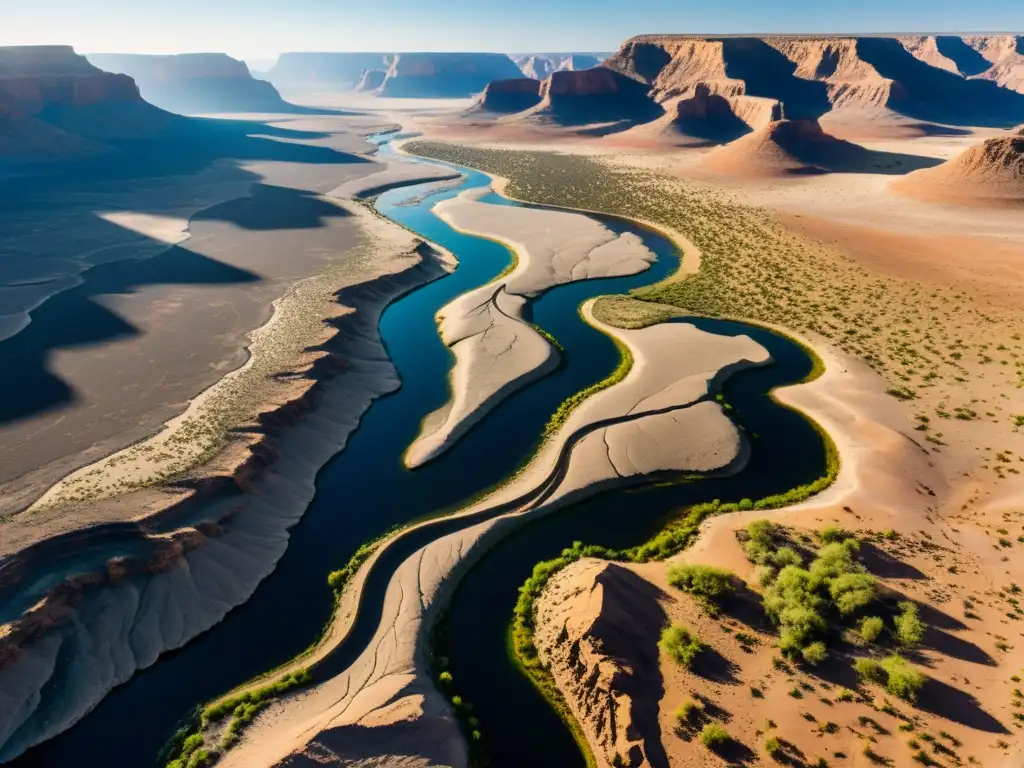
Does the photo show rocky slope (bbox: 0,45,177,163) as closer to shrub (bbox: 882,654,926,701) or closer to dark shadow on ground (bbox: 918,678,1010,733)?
shrub (bbox: 882,654,926,701)

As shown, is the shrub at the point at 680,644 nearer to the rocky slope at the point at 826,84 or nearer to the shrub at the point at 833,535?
the shrub at the point at 833,535

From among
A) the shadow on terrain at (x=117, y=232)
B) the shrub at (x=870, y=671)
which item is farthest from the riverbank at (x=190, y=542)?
the shrub at (x=870, y=671)

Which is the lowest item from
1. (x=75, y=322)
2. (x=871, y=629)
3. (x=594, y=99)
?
(x=871, y=629)

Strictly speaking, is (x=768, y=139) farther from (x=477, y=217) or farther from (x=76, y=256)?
(x=76, y=256)

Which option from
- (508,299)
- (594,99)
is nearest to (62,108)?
(594,99)

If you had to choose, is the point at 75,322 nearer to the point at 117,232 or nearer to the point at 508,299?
the point at 117,232
